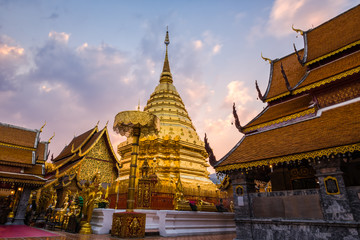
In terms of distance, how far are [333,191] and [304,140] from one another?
1.47 meters

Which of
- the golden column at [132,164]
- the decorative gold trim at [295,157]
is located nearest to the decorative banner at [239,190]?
the decorative gold trim at [295,157]

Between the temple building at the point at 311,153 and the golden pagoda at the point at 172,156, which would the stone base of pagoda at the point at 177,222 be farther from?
the golden pagoda at the point at 172,156

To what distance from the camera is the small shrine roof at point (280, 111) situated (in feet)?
26.1

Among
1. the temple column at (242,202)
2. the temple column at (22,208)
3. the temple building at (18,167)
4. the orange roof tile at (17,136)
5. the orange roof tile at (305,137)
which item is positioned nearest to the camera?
the orange roof tile at (305,137)

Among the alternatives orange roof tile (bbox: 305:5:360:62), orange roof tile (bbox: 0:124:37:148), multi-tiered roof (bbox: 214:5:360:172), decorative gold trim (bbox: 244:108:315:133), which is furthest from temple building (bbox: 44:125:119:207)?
orange roof tile (bbox: 305:5:360:62)

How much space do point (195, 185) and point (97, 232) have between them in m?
10.5

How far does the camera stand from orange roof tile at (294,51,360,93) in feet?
23.5

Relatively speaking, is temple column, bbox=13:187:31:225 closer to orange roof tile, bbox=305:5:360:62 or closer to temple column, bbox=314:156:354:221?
temple column, bbox=314:156:354:221

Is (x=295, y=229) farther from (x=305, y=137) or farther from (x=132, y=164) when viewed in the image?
(x=132, y=164)

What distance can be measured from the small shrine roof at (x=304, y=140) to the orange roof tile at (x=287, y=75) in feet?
8.51

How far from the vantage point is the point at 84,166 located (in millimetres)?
16797

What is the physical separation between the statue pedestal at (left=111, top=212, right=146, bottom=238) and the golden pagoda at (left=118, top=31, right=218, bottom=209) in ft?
21.3

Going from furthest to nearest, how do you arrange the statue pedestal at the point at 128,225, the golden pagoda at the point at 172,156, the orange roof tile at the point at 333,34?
1. the golden pagoda at the point at 172,156
2. the orange roof tile at the point at 333,34
3. the statue pedestal at the point at 128,225

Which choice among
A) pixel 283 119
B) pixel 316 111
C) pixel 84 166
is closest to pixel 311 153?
pixel 316 111
